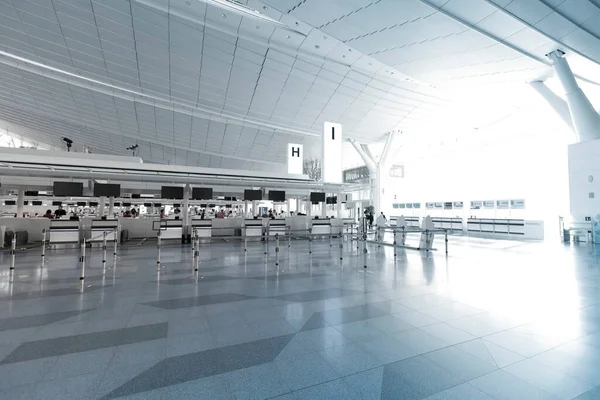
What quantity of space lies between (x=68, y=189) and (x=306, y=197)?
12.2 meters

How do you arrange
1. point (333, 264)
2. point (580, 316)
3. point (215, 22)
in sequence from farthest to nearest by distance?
point (215, 22), point (333, 264), point (580, 316)

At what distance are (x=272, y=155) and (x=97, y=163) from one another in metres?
17.0

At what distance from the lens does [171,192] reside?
43.6 ft

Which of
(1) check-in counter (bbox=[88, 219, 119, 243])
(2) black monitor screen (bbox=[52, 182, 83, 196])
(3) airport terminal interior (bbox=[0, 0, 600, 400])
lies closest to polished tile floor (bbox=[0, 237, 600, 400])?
(3) airport terminal interior (bbox=[0, 0, 600, 400])

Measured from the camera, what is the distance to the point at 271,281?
564 cm

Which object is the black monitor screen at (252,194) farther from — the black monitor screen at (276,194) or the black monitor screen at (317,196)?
the black monitor screen at (317,196)

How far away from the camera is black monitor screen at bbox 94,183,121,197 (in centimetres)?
1213

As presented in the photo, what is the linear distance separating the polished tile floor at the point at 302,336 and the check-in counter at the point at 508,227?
9.94 meters

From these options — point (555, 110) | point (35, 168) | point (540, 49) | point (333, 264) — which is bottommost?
point (333, 264)

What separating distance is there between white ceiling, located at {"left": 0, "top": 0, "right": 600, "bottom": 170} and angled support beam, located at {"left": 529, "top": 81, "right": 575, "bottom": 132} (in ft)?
2.57

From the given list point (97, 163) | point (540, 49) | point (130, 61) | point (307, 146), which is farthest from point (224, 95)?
point (540, 49)

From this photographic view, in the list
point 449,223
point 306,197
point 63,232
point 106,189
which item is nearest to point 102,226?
point 63,232

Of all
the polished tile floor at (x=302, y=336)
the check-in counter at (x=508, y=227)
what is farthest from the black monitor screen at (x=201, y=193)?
the check-in counter at (x=508, y=227)

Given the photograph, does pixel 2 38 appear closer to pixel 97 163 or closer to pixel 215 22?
pixel 97 163
